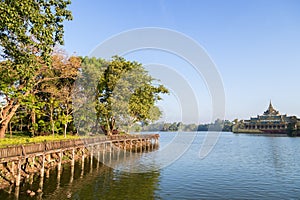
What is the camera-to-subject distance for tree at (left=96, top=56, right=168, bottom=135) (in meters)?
51.2

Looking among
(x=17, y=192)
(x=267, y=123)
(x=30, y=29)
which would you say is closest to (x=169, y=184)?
(x=17, y=192)

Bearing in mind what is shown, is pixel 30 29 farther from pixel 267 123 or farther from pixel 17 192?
pixel 267 123

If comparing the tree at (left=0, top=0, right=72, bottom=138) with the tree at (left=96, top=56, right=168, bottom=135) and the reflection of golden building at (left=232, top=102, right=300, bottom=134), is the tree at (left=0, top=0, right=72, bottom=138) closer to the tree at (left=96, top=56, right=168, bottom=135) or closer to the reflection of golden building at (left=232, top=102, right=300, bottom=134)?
the tree at (left=96, top=56, right=168, bottom=135)

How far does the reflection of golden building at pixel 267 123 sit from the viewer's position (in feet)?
519

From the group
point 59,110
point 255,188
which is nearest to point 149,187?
point 255,188

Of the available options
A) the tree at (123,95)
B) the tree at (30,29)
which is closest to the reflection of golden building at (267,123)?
the tree at (123,95)

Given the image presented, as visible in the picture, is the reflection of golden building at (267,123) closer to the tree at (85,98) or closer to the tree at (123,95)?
the tree at (123,95)

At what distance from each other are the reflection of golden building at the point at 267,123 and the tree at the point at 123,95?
118 m

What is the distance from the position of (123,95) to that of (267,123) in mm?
145693

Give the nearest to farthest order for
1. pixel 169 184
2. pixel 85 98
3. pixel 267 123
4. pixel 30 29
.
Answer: pixel 30 29
pixel 169 184
pixel 85 98
pixel 267 123

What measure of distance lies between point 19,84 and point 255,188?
31.0 m

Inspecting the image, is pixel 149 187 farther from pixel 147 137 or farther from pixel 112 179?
pixel 147 137

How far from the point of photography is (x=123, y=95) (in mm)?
51562

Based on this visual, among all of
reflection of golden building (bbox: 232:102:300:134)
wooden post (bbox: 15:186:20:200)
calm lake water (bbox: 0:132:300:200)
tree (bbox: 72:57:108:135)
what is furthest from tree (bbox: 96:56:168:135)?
reflection of golden building (bbox: 232:102:300:134)
